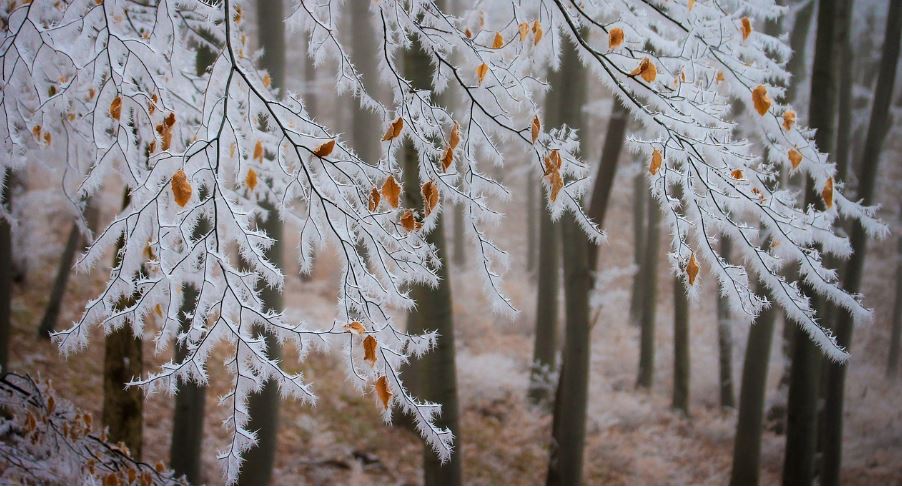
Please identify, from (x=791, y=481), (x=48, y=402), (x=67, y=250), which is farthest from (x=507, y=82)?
(x=67, y=250)

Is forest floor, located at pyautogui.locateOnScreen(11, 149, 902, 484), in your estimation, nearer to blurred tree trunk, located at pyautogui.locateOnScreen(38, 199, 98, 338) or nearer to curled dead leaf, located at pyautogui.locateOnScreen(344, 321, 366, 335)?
blurred tree trunk, located at pyautogui.locateOnScreen(38, 199, 98, 338)

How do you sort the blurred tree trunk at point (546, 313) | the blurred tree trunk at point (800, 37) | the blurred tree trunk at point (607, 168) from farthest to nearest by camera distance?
the blurred tree trunk at point (546, 313), the blurred tree trunk at point (800, 37), the blurred tree trunk at point (607, 168)

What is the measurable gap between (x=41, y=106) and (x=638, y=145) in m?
2.46

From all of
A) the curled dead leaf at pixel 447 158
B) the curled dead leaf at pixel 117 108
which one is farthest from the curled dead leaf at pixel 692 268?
the curled dead leaf at pixel 117 108

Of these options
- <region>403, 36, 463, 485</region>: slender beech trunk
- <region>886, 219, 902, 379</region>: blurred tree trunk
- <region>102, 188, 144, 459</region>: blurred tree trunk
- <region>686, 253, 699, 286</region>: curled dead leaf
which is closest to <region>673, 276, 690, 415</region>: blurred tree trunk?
<region>403, 36, 463, 485</region>: slender beech trunk

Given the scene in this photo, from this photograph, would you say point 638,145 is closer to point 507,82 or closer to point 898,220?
point 507,82

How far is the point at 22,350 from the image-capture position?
7164 mm

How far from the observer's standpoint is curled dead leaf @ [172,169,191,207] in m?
1.76

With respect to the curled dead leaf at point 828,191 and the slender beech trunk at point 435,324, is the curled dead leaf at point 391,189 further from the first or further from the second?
the curled dead leaf at point 828,191

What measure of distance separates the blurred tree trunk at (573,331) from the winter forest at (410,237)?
0.10 feet

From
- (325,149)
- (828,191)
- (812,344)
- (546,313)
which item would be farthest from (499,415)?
(325,149)

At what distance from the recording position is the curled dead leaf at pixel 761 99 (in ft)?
7.05

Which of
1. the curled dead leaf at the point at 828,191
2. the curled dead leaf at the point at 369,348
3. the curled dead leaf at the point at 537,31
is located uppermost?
the curled dead leaf at the point at 537,31

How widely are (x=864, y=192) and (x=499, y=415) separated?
5.53 m
